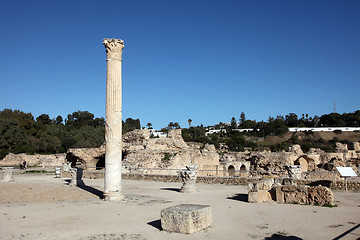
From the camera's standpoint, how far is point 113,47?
12.1 meters

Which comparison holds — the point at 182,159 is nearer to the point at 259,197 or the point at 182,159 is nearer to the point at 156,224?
the point at 259,197

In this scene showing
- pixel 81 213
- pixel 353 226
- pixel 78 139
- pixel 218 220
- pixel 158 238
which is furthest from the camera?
pixel 78 139

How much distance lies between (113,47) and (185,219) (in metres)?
7.78

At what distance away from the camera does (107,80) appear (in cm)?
1198

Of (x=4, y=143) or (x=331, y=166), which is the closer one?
(x=331, y=166)

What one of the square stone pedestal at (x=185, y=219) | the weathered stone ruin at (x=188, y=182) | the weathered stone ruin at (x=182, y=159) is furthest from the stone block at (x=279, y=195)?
the weathered stone ruin at (x=182, y=159)

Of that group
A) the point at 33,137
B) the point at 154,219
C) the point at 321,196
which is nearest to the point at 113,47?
the point at 154,219

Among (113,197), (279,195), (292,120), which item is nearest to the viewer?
(279,195)

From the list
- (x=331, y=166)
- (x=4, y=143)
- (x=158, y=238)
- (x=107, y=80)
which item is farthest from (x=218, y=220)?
(x=4, y=143)

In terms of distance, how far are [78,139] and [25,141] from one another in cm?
926

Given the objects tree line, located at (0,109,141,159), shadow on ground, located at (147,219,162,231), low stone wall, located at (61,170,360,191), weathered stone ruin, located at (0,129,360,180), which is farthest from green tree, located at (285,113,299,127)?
shadow on ground, located at (147,219,162,231)

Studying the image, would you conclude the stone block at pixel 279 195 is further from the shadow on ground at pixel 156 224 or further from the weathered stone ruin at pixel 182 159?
the weathered stone ruin at pixel 182 159

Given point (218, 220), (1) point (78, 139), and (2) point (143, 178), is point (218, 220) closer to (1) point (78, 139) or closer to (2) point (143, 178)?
(2) point (143, 178)

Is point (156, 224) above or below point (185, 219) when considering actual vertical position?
below
